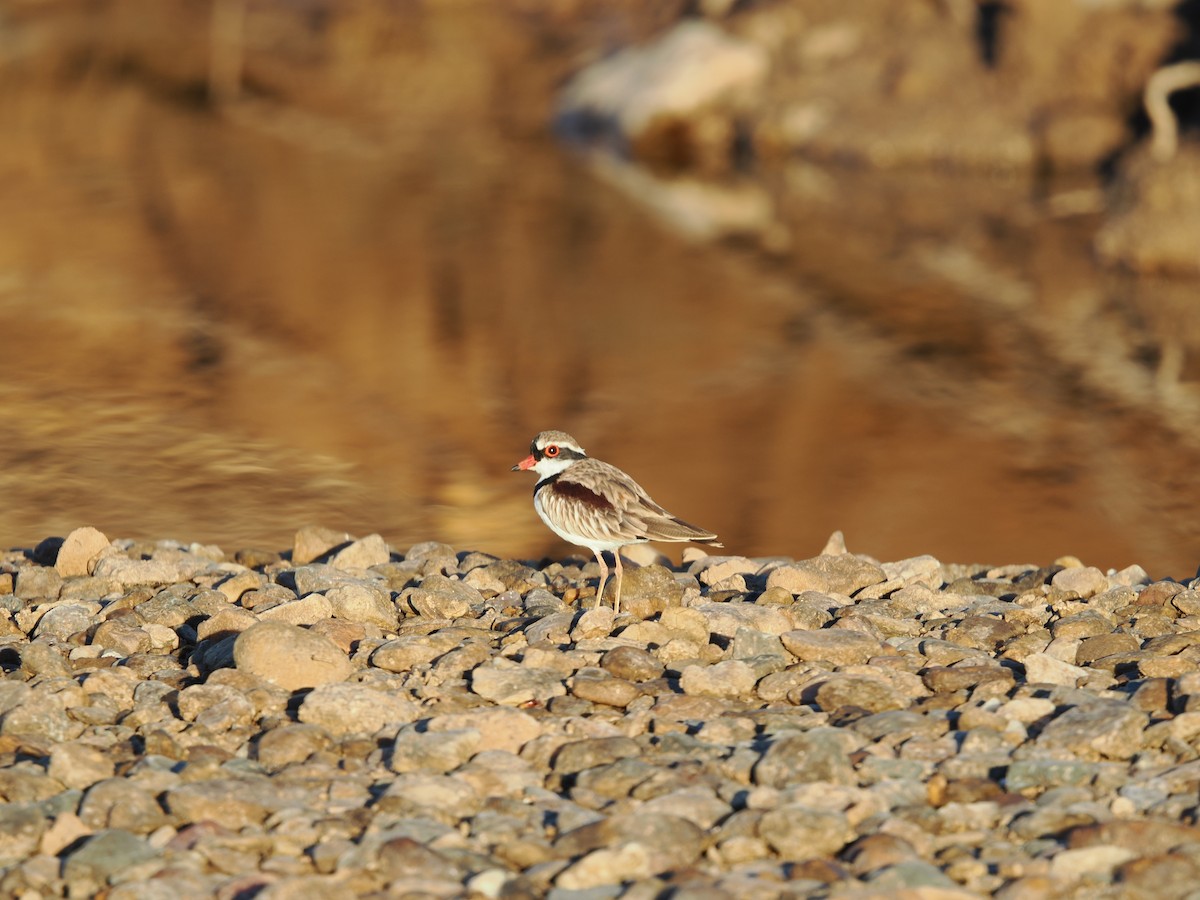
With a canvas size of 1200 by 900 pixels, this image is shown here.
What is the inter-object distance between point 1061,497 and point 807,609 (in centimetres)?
545

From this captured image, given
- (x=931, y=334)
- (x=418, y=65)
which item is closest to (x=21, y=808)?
(x=931, y=334)

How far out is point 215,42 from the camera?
3488cm

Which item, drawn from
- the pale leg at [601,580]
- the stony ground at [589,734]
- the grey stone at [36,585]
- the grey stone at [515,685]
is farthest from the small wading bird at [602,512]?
the grey stone at [36,585]

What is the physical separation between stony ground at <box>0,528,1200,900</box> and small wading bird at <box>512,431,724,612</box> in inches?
14.5

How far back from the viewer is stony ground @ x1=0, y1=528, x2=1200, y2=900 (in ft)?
18.9

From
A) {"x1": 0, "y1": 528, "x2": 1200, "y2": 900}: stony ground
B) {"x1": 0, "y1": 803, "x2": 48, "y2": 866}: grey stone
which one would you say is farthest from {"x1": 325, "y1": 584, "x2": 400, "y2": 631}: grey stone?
{"x1": 0, "y1": 803, "x2": 48, "y2": 866}: grey stone

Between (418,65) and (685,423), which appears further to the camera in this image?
(418,65)

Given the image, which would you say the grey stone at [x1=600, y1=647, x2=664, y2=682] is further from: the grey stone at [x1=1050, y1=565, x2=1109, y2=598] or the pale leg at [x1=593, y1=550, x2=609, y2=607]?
the grey stone at [x1=1050, y1=565, x2=1109, y2=598]

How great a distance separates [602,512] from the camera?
843cm

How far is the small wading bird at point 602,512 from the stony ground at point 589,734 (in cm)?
37

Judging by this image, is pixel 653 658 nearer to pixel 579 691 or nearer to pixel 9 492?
pixel 579 691

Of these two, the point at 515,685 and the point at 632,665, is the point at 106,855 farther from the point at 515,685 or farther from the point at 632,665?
the point at 632,665

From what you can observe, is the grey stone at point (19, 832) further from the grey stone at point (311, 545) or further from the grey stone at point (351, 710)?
the grey stone at point (311, 545)

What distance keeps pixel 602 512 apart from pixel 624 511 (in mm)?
114
